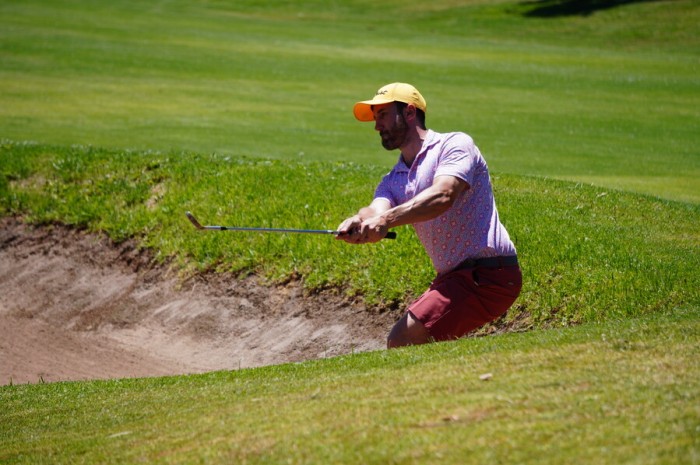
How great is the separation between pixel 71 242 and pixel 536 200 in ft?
16.9

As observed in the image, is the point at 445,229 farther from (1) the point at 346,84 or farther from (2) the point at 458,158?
(1) the point at 346,84

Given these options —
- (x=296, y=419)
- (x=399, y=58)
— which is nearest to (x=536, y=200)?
(x=296, y=419)

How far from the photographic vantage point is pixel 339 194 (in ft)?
37.1

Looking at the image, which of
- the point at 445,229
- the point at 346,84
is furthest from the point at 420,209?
the point at 346,84

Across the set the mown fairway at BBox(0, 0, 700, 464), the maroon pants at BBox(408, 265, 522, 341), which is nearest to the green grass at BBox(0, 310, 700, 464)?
the mown fairway at BBox(0, 0, 700, 464)

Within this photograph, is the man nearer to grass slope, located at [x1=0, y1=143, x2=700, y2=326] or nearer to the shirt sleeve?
the shirt sleeve

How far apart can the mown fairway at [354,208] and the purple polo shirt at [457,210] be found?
60 cm

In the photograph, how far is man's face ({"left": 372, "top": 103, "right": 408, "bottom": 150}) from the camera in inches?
263

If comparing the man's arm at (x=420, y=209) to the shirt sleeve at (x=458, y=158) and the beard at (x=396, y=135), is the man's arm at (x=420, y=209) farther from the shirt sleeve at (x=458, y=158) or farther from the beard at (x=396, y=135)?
the beard at (x=396, y=135)

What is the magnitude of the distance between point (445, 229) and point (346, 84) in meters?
16.3

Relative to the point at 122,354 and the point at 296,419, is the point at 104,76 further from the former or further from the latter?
the point at 296,419

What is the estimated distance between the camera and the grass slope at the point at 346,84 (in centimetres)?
1575

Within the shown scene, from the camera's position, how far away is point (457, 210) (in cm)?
654

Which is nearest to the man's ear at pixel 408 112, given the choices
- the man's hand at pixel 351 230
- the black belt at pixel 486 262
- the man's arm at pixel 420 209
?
the man's arm at pixel 420 209
